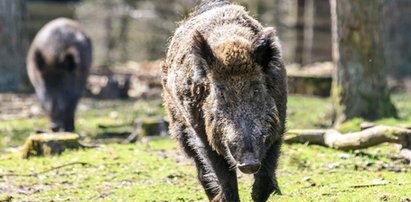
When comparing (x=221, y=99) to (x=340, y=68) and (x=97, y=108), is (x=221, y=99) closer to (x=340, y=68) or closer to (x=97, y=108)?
(x=340, y=68)

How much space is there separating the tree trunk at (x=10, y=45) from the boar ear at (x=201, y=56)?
13.6 metres

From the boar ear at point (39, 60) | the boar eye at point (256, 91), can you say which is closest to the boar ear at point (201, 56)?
the boar eye at point (256, 91)

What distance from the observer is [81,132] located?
44.1 ft

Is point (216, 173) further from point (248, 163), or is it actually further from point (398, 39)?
point (398, 39)

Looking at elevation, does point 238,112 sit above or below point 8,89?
above

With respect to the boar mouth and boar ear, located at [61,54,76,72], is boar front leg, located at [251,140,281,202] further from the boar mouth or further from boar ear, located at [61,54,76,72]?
boar ear, located at [61,54,76,72]

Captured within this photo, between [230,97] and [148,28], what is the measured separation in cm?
2195

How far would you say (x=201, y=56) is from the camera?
6395 millimetres

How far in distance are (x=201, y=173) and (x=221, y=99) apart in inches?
57.5

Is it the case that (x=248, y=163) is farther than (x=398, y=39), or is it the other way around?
(x=398, y=39)

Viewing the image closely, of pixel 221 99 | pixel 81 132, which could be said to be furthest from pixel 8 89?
pixel 221 99

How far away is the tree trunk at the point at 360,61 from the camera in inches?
468

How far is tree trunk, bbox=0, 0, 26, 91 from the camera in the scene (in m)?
19.4

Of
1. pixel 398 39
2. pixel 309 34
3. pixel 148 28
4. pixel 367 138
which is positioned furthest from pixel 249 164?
pixel 148 28
